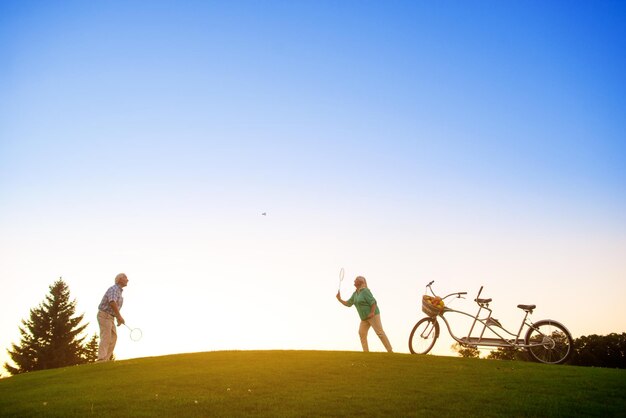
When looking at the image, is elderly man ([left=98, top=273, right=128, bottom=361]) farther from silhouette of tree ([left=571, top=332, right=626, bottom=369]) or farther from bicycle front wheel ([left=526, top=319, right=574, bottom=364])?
silhouette of tree ([left=571, top=332, right=626, bottom=369])

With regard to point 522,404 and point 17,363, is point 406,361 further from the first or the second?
point 17,363

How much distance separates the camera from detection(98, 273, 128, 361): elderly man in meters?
17.7

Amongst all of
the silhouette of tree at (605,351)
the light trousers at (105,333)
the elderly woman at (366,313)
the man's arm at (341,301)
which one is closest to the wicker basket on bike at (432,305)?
the elderly woman at (366,313)

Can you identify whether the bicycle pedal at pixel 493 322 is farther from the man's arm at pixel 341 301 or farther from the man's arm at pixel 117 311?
the man's arm at pixel 117 311

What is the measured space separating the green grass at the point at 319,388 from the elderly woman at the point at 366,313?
7.20 ft

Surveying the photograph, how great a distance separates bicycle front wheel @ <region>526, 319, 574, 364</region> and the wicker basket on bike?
279cm

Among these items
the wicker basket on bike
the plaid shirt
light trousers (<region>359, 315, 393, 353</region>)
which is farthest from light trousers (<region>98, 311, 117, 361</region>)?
the wicker basket on bike

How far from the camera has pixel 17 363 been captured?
5931 cm

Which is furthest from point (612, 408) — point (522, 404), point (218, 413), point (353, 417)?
point (218, 413)

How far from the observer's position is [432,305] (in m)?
17.1

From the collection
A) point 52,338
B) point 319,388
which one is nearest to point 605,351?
point 319,388

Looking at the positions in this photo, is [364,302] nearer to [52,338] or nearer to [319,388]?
[319,388]

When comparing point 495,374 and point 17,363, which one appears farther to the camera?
point 17,363

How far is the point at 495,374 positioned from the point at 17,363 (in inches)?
2429
